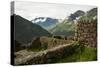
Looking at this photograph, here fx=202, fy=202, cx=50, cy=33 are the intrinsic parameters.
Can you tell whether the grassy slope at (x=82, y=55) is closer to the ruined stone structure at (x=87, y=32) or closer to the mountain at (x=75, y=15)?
the ruined stone structure at (x=87, y=32)

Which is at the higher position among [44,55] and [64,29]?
[64,29]

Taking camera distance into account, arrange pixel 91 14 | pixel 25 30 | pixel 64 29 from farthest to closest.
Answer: pixel 91 14
pixel 64 29
pixel 25 30

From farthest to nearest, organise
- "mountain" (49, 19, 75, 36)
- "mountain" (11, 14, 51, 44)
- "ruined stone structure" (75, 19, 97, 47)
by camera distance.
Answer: "ruined stone structure" (75, 19, 97, 47), "mountain" (49, 19, 75, 36), "mountain" (11, 14, 51, 44)

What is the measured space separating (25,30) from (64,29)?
0.40 meters

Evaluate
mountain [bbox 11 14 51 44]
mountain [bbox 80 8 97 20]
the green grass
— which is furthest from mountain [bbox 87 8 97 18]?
mountain [bbox 11 14 51 44]

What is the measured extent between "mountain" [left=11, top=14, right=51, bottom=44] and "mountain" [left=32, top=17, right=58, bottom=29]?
0.04 m

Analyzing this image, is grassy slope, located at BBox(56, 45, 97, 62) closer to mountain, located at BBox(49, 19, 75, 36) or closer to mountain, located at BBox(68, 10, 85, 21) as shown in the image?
mountain, located at BBox(49, 19, 75, 36)

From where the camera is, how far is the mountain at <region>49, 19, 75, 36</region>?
6.50 ft

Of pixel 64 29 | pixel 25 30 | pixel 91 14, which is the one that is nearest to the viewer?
pixel 25 30

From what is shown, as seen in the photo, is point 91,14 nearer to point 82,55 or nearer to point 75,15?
point 75,15

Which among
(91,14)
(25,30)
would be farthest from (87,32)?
(25,30)

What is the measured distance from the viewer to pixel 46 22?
76.7 inches

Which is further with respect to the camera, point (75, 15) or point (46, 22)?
point (75, 15)
